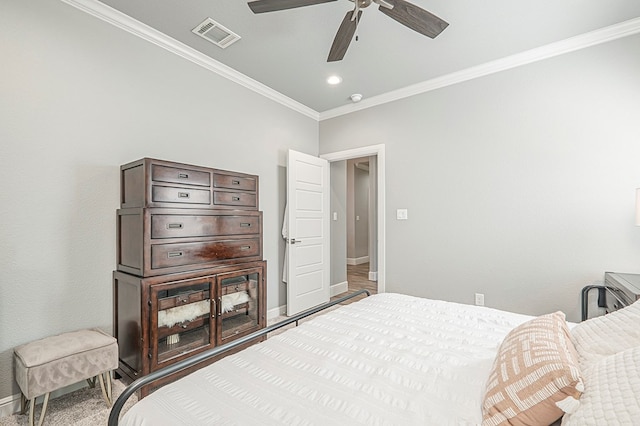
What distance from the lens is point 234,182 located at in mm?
2666

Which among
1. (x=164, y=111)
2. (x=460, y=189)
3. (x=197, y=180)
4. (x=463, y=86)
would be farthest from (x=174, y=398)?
(x=463, y=86)

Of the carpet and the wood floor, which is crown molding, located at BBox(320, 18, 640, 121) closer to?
the wood floor

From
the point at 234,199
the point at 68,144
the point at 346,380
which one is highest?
the point at 68,144

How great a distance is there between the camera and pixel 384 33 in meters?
2.53

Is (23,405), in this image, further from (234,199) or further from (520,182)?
(520,182)

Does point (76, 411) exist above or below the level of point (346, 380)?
below

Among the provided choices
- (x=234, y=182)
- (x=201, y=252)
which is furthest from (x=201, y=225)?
(x=234, y=182)

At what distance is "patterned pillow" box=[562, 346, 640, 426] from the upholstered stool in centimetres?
228

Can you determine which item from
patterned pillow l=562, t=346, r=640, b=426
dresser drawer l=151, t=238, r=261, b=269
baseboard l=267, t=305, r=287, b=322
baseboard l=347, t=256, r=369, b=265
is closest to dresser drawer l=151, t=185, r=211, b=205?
dresser drawer l=151, t=238, r=261, b=269

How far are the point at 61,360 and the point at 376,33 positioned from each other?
3.18 metres

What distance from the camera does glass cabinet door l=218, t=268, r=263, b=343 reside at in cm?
248

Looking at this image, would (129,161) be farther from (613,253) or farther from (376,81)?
(613,253)

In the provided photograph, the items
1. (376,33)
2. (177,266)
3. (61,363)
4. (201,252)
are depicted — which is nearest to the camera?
(61,363)

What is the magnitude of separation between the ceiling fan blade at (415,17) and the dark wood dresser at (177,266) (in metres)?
1.73
